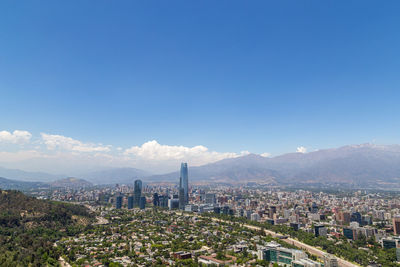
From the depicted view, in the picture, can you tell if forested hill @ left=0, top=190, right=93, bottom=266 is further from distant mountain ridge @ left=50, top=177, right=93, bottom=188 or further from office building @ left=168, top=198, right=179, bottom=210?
distant mountain ridge @ left=50, top=177, right=93, bottom=188

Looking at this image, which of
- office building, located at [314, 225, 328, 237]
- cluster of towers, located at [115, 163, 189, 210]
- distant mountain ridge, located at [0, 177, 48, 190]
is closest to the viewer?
office building, located at [314, 225, 328, 237]

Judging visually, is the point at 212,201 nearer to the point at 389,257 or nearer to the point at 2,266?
the point at 389,257

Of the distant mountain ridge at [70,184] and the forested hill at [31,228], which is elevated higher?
the forested hill at [31,228]

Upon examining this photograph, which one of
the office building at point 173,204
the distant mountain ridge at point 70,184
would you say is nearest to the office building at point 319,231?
the office building at point 173,204

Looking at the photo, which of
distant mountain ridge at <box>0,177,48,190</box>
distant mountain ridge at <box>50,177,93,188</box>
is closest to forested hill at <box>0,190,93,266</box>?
distant mountain ridge at <box>0,177,48,190</box>

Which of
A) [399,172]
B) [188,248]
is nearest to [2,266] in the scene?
[188,248]

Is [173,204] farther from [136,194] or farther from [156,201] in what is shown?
[136,194]

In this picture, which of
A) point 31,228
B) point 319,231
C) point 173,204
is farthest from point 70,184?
point 319,231

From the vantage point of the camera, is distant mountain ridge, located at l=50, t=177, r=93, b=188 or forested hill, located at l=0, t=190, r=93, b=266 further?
distant mountain ridge, located at l=50, t=177, r=93, b=188

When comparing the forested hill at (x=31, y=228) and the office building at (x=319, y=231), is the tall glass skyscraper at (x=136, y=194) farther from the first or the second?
the office building at (x=319, y=231)
